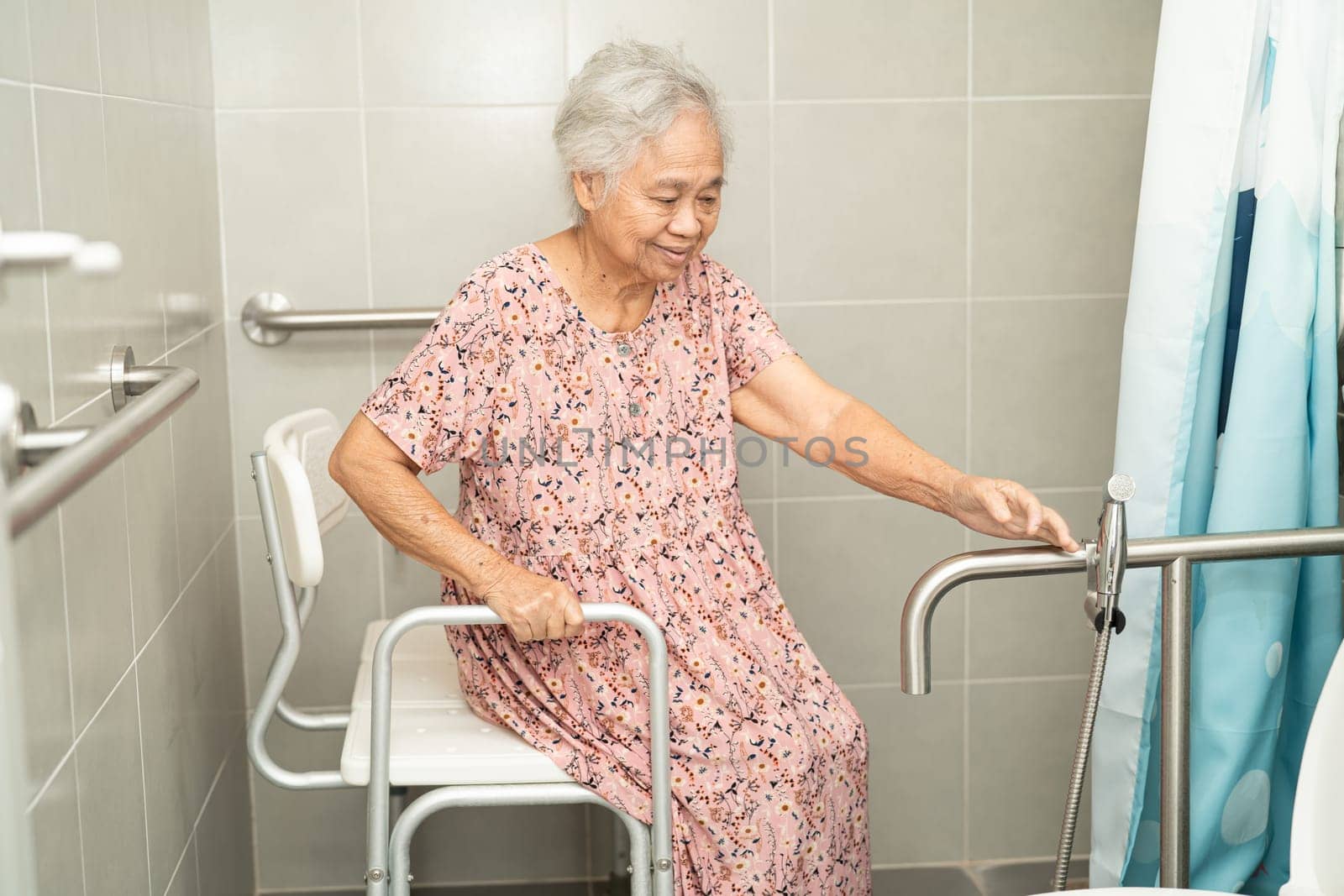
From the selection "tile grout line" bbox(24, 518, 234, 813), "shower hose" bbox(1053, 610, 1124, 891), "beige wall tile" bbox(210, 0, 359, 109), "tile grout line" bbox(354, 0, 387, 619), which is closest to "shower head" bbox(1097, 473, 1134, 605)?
"shower hose" bbox(1053, 610, 1124, 891)

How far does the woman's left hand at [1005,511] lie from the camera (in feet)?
4.41

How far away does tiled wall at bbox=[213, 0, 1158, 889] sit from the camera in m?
2.09

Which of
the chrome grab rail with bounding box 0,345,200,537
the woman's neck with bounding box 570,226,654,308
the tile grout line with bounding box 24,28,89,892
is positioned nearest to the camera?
the chrome grab rail with bounding box 0,345,200,537

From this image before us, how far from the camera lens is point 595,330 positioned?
1.67 metres

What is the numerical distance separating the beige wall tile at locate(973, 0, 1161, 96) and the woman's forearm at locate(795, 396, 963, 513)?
2.47 feet

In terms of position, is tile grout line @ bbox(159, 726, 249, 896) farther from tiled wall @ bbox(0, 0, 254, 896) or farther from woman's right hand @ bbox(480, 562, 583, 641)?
woman's right hand @ bbox(480, 562, 583, 641)

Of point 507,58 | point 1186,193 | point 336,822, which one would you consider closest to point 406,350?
point 507,58

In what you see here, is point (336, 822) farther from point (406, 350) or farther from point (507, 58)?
point (507, 58)

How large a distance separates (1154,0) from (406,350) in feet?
4.37

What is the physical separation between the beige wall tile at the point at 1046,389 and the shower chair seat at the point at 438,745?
3.38ft

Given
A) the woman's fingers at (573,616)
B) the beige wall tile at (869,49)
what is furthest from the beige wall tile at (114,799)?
the beige wall tile at (869,49)

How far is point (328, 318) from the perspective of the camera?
206 cm

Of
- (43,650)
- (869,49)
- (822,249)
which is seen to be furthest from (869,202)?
(43,650)

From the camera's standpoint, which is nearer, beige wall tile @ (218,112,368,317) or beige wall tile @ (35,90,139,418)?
beige wall tile @ (35,90,139,418)
